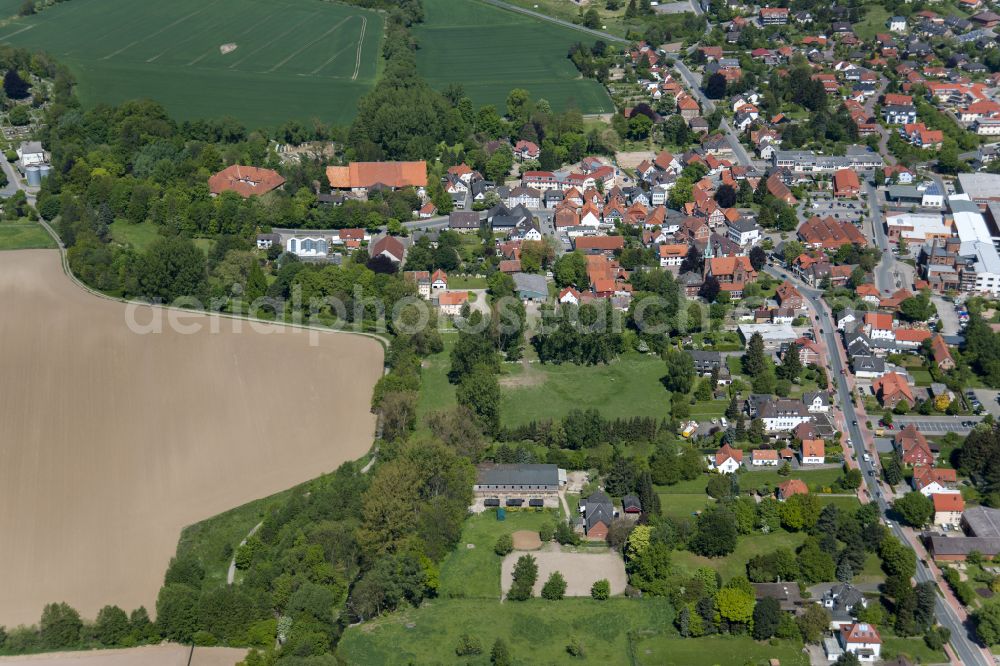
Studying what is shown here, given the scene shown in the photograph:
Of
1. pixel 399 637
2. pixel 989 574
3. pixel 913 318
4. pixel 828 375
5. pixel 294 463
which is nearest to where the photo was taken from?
pixel 399 637

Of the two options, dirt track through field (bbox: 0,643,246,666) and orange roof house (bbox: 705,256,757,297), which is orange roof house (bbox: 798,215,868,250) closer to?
orange roof house (bbox: 705,256,757,297)

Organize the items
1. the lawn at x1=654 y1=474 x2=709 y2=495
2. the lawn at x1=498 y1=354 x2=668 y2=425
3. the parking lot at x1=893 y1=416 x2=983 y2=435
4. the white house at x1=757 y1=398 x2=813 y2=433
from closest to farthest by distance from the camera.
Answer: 1. the lawn at x1=654 y1=474 x2=709 y2=495
2. the parking lot at x1=893 y1=416 x2=983 y2=435
3. the white house at x1=757 y1=398 x2=813 y2=433
4. the lawn at x1=498 y1=354 x2=668 y2=425

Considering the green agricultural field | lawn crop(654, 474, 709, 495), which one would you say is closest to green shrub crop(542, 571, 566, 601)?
lawn crop(654, 474, 709, 495)

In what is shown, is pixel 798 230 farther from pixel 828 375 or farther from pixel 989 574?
pixel 989 574

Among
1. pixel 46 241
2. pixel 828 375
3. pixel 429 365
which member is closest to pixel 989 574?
pixel 828 375

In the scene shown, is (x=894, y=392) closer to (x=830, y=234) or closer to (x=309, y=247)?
(x=830, y=234)

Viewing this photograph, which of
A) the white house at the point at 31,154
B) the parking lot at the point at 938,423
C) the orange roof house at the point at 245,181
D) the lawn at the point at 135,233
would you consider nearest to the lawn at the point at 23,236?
the lawn at the point at 135,233
